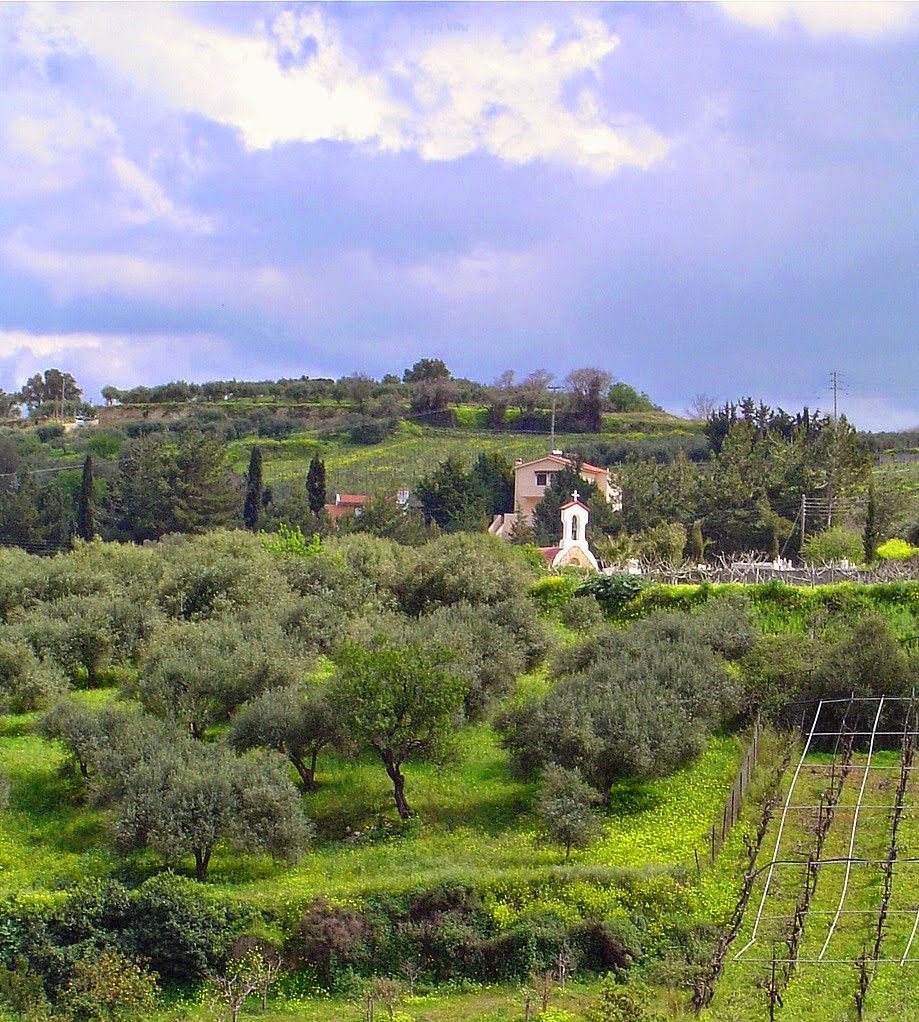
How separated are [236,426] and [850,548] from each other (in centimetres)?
5663

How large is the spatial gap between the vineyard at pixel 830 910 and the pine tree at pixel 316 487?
3924 cm

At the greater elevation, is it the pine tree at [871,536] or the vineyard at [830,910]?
the pine tree at [871,536]

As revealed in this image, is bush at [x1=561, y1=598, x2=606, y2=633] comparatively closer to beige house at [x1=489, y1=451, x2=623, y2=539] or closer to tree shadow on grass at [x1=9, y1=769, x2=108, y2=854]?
tree shadow on grass at [x1=9, y1=769, x2=108, y2=854]

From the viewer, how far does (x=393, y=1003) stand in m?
13.8

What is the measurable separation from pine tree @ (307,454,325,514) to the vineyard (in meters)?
39.2

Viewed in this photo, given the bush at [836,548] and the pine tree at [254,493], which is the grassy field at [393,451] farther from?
the bush at [836,548]

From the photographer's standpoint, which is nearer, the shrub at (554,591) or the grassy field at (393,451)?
the shrub at (554,591)

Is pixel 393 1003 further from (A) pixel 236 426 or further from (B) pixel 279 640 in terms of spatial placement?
(A) pixel 236 426

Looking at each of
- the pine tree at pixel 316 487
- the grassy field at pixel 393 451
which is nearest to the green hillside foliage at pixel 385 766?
the pine tree at pixel 316 487

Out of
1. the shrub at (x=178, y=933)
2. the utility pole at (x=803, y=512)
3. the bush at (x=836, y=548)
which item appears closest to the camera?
the shrub at (x=178, y=933)

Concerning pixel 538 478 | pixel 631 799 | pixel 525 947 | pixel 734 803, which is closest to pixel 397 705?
pixel 631 799

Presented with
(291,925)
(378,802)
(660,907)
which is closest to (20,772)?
(378,802)

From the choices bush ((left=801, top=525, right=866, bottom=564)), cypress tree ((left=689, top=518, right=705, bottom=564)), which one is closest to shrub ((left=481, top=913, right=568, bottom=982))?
bush ((left=801, top=525, right=866, bottom=564))

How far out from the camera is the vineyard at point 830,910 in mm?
12930
